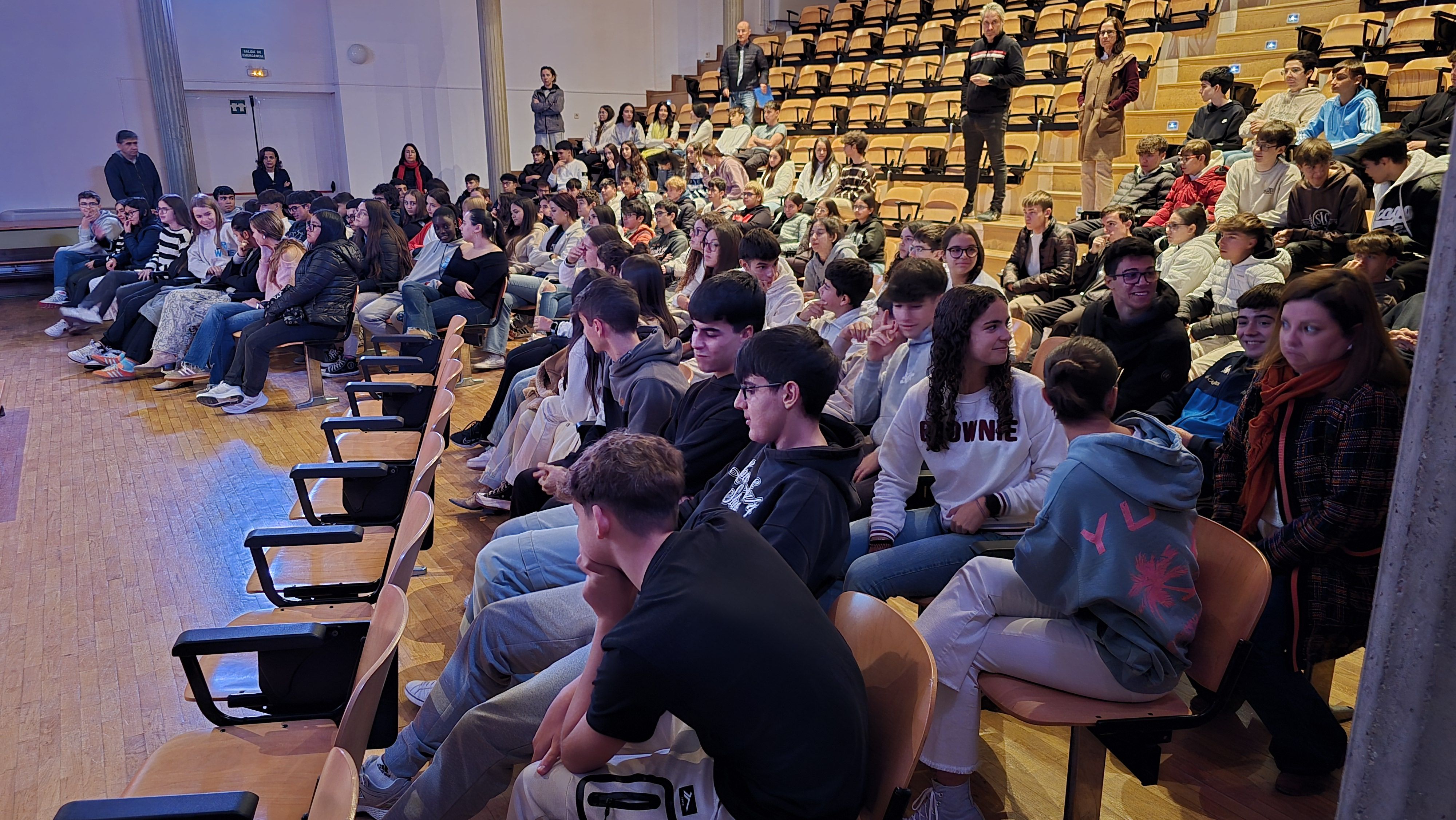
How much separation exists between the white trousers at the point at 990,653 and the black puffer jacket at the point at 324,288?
15.5 feet

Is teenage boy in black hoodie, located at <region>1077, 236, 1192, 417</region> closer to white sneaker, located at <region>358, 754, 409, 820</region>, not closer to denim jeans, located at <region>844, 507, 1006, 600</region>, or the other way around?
denim jeans, located at <region>844, 507, 1006, 600</region>

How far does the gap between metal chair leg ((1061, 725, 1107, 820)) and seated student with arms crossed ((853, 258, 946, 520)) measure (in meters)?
1.04

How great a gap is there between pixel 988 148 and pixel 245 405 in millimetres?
6111

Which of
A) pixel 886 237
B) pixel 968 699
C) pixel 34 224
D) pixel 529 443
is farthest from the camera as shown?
pixel 34 224

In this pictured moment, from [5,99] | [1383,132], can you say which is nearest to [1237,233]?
[1383,132]

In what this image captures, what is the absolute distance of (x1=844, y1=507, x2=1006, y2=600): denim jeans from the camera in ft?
7.40

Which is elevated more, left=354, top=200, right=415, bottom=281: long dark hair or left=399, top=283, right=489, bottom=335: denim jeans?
left=354, top=200, right=415, bottom=281: long dark hair

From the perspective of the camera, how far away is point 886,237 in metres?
7.38

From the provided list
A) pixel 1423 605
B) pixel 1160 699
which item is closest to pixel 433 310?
pixel 1160 699

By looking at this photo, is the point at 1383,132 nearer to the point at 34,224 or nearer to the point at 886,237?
the point at 886,237

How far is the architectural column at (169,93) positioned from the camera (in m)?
11.8

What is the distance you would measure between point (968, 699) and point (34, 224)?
42.9ft

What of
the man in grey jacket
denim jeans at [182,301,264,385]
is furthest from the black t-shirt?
the man in grey jacket

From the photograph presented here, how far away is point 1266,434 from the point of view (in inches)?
88.3
